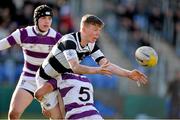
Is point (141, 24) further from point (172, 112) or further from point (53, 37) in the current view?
point (53, 37)

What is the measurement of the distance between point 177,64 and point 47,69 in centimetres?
1326

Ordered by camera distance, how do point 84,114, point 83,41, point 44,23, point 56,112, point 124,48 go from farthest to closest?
point 124,48
point 44,23
point 56,112
point 83,41
point 84,114

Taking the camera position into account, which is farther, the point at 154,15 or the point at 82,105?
the point at 154,15

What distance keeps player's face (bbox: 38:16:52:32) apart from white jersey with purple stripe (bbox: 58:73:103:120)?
5.62 ft

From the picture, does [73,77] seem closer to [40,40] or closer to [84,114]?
[84,114]

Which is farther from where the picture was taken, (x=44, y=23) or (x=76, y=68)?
(x=44, y=23)

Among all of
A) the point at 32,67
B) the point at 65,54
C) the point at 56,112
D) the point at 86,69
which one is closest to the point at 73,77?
the point at 65,54

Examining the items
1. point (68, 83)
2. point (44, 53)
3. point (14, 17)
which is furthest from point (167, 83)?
point (68, 83)

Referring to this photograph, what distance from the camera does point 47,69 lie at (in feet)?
36.9

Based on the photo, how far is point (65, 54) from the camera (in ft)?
34.8

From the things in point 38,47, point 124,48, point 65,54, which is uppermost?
point 65,54

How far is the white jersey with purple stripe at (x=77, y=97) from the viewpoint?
10617 millimetres

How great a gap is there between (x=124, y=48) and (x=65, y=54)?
1332 cm

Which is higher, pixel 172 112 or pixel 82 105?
pixel 82 105
